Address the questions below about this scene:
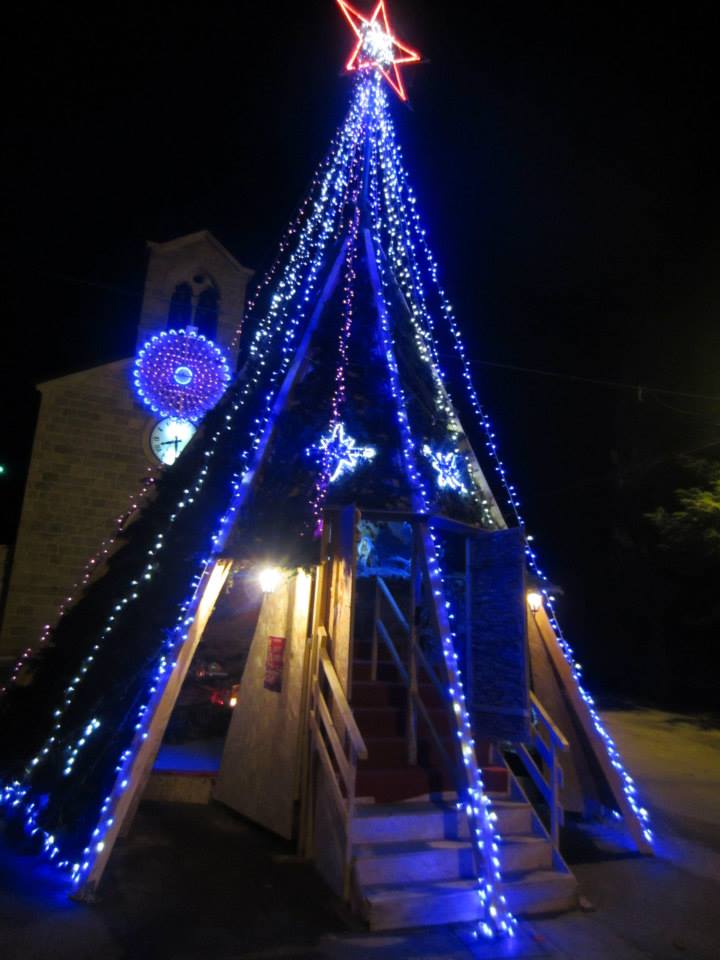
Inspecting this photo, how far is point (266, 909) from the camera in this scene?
16.1 feet

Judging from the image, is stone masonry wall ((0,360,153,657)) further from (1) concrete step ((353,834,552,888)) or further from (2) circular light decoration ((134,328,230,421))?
(1) concrete step ((353,834,552,888))

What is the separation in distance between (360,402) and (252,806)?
4.68 m

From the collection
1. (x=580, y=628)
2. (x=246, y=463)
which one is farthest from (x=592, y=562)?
(x=246, y=463)

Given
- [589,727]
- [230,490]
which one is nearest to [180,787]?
[230,490]

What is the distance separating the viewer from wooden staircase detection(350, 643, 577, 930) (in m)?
4.89

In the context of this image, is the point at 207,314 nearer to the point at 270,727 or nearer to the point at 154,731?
the point at 270,727

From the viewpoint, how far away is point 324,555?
6836 mm

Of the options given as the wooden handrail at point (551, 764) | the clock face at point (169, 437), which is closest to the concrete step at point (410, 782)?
the wooden handrail at point (551, 764)

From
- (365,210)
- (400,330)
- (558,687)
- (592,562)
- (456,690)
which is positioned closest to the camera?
(456,690)

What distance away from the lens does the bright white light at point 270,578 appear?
719cm

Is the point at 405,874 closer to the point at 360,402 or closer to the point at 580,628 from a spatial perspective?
the point at 360,402

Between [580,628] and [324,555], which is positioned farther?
[580,628]

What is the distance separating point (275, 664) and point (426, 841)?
8.20 ft

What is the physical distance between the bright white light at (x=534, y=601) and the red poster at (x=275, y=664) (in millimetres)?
3295
